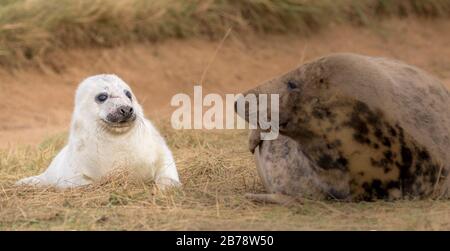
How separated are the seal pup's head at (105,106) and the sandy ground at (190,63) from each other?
385 cm

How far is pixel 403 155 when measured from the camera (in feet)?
14.5

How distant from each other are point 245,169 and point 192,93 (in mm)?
4758

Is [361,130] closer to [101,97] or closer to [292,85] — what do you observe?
[292,85]

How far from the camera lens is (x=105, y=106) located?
528 cm

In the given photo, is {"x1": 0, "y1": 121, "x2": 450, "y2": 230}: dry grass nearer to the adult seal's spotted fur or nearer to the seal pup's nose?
the adult seal's spotted fur

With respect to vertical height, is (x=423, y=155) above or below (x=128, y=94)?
below

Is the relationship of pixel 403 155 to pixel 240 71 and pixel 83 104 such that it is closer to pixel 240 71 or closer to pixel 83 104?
pixel 83 104

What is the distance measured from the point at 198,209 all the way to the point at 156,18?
20.9ft

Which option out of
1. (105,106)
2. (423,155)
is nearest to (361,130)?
(423,155)

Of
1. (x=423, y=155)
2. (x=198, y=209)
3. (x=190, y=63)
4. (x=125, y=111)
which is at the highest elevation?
(x=190, y=63)

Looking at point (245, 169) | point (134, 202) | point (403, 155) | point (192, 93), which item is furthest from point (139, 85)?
point (403, 155)

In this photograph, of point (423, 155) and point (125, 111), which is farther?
point (125, 111)
